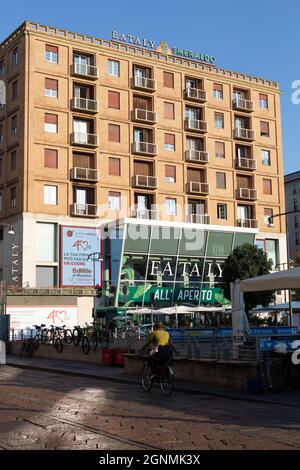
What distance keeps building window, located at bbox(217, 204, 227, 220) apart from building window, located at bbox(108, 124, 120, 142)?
11.5m

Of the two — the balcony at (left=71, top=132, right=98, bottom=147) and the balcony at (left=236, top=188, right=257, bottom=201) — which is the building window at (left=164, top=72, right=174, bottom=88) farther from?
the balcony at (left=236, top=188, right=257, bottom=201)

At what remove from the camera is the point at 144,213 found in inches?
2016

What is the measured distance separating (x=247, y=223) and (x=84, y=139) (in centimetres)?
1742

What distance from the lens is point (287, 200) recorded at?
11269 centimetres

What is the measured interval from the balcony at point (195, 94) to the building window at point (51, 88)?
1241 centimetres

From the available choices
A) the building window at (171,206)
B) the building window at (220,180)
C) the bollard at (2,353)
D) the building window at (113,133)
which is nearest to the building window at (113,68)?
the building window at (113,133)

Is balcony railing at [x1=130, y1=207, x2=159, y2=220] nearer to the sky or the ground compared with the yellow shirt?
nearer to the sky

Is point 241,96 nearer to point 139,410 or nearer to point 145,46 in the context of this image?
point 145,46

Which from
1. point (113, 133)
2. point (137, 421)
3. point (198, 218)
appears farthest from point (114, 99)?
point (137, 421)

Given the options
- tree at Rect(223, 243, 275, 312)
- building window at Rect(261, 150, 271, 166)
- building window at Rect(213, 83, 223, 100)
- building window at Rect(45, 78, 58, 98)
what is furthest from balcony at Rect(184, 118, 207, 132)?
tree at Rect(223, 243, 275, 312)

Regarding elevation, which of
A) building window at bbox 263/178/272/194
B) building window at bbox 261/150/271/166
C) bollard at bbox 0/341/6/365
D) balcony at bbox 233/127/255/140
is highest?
balcony at bbox 233/127/255/140

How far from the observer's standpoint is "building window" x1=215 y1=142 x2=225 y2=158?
56.6 meters

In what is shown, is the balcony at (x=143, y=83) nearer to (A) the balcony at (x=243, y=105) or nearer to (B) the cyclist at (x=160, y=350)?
(A) the balcony at (x=243, y=105)

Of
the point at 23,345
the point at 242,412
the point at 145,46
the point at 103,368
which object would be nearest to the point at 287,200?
the point at 145,46
